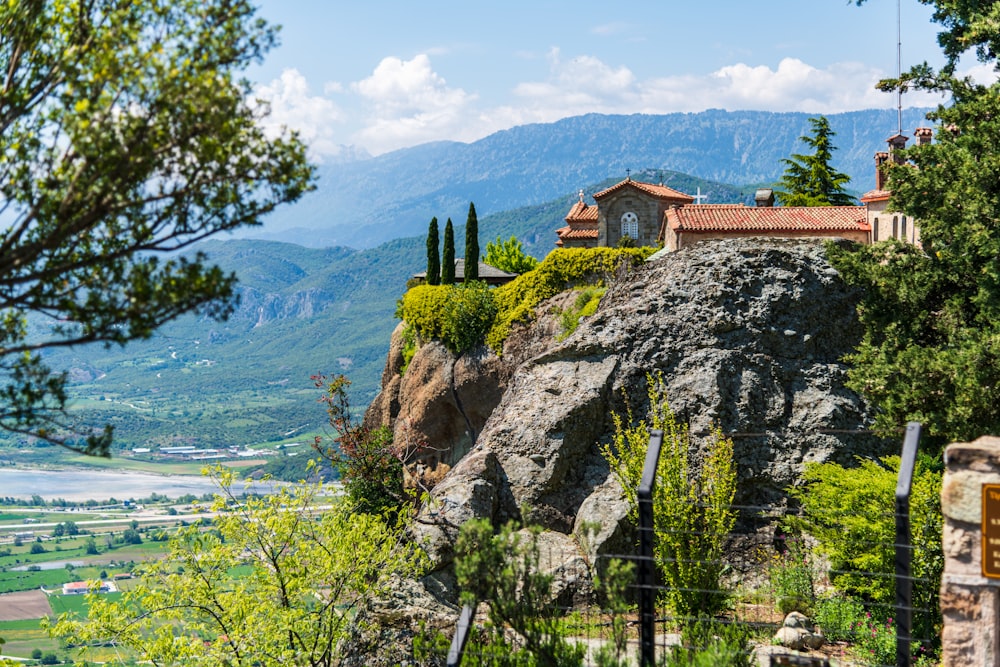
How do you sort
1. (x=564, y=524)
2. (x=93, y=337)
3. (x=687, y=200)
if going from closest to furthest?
(x=93, y=337) < (x=564, y=524) < (x=687, y=200)

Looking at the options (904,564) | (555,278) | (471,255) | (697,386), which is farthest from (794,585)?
(471,255)

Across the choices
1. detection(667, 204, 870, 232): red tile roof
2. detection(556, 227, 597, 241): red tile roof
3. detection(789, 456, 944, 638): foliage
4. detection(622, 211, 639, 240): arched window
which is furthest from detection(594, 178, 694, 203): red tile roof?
detection(789, 456, 944, 638): foliage

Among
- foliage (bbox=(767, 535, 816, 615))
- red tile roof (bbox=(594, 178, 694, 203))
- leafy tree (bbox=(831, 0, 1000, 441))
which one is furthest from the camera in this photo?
red tile roof (bbox=(594, 178, 694, 203))

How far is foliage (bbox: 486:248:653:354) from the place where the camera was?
80.9 ft

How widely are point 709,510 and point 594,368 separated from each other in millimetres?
5771

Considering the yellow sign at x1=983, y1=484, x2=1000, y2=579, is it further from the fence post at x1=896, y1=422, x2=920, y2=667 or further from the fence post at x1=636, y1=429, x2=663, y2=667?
the fence post at x1=636, y1=429, x2=663, y2=667

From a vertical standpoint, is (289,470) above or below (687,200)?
below

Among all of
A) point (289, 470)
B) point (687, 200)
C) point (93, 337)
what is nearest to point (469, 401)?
point (93, 337)

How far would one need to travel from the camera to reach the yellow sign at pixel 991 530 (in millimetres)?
8391

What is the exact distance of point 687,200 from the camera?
187 feet

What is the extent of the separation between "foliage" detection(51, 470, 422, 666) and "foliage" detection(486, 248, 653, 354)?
1180 cm

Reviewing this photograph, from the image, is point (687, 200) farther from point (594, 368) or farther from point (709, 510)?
point (709, 510)

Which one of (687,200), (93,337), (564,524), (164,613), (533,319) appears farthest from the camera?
(687,200)

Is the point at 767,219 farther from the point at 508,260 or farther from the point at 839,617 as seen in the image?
the point at 839,617
